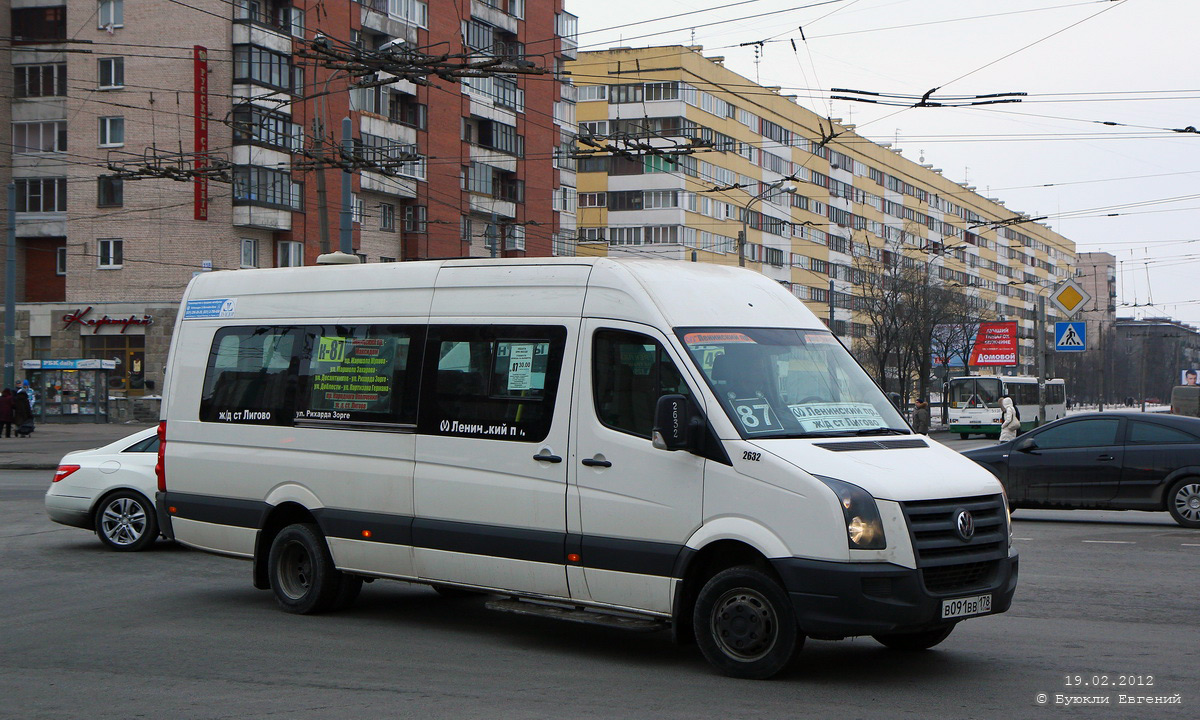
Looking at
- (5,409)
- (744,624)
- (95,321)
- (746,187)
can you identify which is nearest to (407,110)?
(95,321)

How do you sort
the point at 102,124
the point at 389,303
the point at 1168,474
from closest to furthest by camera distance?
the point at 389,303 < the point at 1168,474 < the point at 102,124

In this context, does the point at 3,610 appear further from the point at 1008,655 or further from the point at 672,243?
the point at 672,243

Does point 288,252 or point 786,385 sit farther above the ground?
point 288,252

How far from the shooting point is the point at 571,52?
64.8 m

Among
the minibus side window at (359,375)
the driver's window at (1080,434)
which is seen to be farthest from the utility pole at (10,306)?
the minibus side window at (359,375)

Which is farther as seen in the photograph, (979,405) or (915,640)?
(979,405)

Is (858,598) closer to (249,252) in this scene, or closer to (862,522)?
(862,522)

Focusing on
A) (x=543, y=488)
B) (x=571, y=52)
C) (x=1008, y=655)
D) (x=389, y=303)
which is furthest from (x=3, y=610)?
(x=571, y=52)

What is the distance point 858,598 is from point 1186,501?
10939 millimetres

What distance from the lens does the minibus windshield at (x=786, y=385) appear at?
751cm

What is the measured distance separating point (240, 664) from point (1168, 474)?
41.3 ft

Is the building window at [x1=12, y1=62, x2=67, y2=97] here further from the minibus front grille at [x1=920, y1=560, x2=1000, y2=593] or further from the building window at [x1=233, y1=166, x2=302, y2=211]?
the minibus front grille at [x1=920, y1=560, x2=1000, y2=593]

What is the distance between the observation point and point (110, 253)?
163 ft

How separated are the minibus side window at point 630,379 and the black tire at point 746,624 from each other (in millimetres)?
1057
